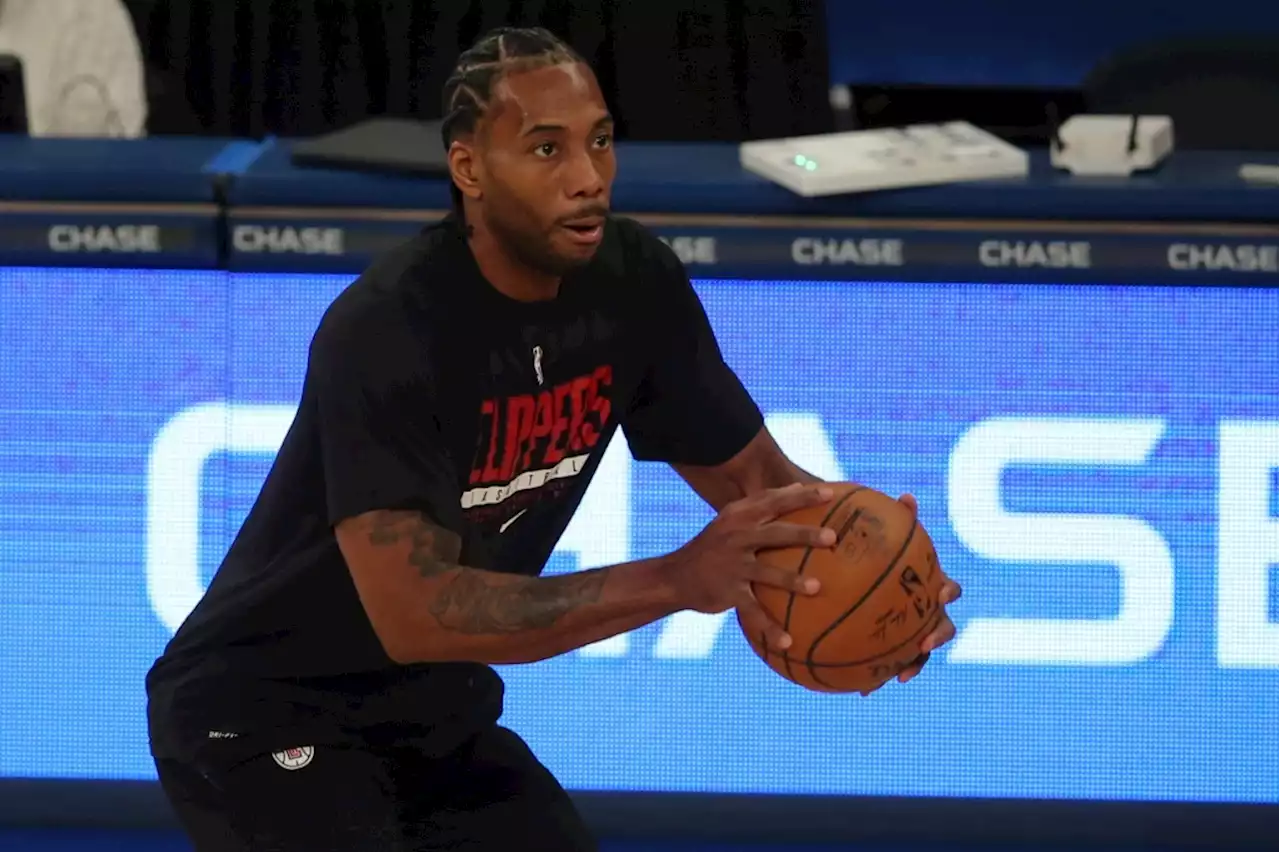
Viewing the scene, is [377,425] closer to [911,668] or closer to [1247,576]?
[911,668]

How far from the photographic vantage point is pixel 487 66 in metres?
2.99

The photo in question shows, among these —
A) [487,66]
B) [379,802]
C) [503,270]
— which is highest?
[487,66]

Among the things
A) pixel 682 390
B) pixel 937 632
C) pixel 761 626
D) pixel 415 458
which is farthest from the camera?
pixel 682 390

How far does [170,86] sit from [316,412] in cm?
396

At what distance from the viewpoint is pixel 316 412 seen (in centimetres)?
295

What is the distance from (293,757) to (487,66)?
3.41 ft

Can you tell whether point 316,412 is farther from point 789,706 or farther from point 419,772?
point 789,706

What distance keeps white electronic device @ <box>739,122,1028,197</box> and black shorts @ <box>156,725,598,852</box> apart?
4.27 ft

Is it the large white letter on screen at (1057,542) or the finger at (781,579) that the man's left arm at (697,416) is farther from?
the large white letter on screen at (1057,542)

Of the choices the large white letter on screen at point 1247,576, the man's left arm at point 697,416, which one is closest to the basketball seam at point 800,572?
the man's left arm at point 697,416

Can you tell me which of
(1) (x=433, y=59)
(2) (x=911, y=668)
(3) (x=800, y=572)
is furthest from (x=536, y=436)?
(1) (x=433, y=59)

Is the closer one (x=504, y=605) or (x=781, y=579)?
(x=781, y=579)

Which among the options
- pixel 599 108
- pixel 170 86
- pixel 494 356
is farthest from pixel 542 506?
pixel 170 86

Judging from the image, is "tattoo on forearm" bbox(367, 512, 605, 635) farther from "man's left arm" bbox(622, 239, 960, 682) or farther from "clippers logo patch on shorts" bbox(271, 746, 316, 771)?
"man's left arm" bbox(622, 239, 960, 682)
